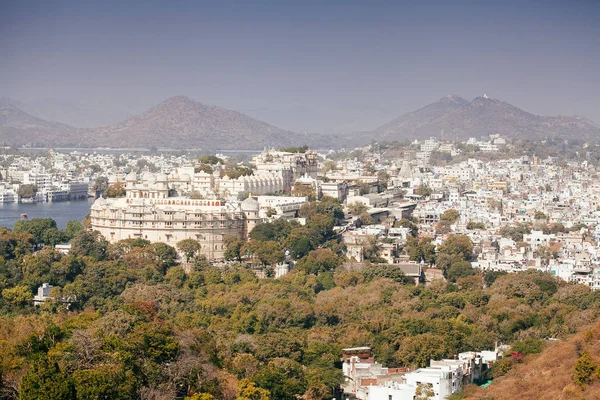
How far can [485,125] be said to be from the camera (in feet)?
408

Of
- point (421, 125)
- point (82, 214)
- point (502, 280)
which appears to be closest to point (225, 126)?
point (421, 125)

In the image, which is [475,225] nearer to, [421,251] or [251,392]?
[421,251]

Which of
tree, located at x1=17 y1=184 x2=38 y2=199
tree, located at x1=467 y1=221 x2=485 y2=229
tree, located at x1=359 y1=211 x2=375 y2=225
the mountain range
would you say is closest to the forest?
tree, located at x1=359 y1=211 x2=375 y2=225

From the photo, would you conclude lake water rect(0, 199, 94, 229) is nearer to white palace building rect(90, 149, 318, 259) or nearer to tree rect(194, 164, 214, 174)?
tree rect(194, 164, 214, 174)

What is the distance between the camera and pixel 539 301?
62.3 feet

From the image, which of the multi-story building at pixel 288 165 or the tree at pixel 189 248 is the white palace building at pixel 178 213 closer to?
the tree at pixel 189 248

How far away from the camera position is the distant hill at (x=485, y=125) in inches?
4688

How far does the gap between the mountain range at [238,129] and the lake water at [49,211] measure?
2661 inches

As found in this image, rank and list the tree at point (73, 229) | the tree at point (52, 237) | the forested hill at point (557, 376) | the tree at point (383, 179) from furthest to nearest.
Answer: the tree at point (383, 179), the tree at point (73, 229), the tree at point (52, 237), the forested hill at point (557, 376)

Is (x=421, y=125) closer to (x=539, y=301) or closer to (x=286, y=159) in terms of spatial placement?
(x=286, y=159)

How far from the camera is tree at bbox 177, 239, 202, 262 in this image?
23.2 metres

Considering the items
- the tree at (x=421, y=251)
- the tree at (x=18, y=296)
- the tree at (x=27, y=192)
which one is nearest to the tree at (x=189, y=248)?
the tree at (x=421, y=251)

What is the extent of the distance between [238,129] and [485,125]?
27.1 meters

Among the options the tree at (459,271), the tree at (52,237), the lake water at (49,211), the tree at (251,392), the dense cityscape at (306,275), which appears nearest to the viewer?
the tree at (251,392)
